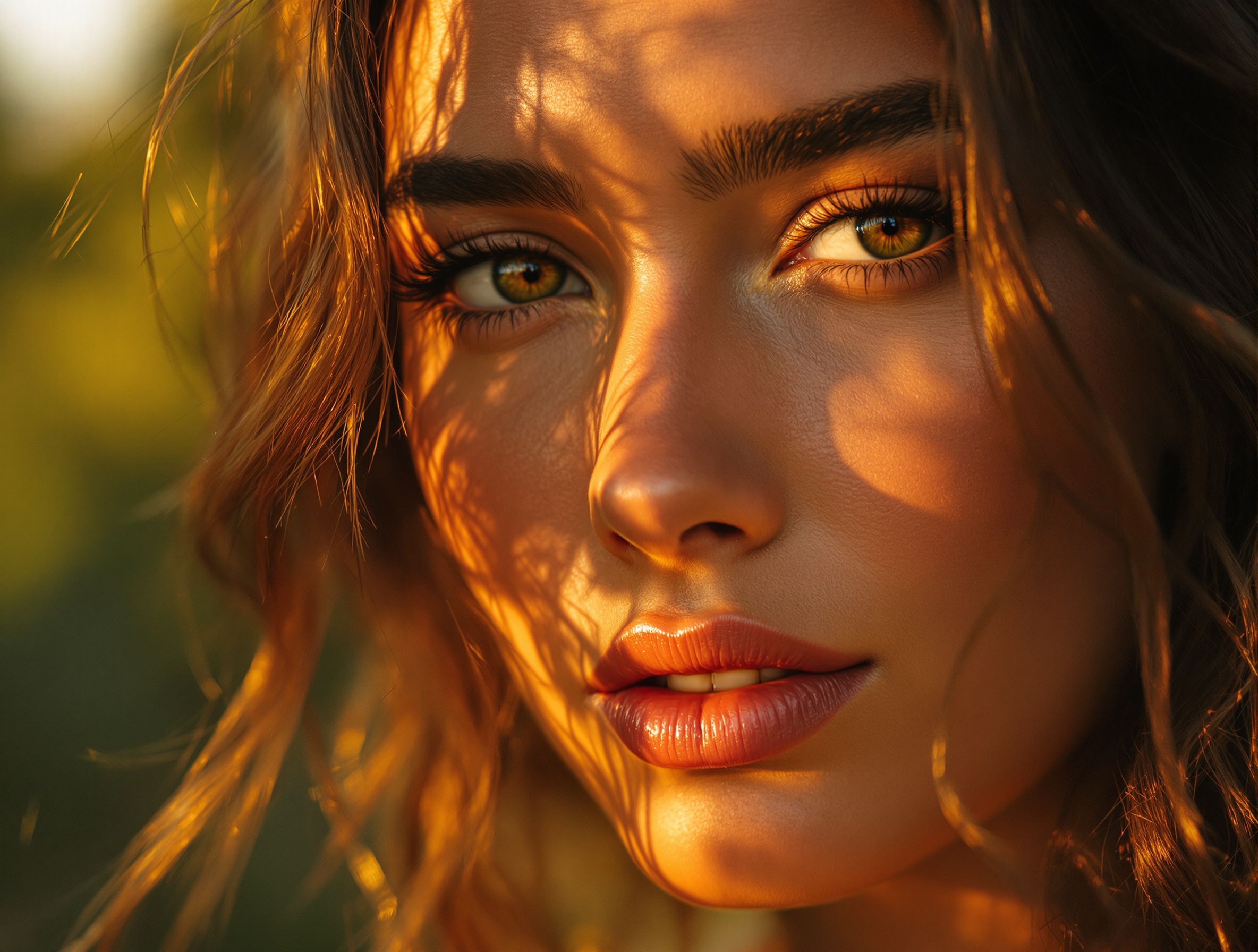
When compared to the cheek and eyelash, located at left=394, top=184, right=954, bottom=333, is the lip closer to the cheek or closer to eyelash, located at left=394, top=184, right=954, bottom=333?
the cheek

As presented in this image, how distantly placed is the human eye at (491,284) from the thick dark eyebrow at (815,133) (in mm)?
261

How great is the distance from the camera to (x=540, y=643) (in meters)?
1.23

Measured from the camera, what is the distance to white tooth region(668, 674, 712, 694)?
111 centimetres

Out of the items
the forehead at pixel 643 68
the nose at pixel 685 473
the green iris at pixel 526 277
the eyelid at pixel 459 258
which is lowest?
the nose at pixel 685 473

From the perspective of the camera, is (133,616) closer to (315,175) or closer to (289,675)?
(289,675)

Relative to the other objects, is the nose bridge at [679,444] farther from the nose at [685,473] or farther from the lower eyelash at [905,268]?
the lower eyelash at [905,268]

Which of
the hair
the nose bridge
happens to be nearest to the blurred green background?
the hair

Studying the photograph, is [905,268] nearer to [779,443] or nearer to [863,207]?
[863,207]

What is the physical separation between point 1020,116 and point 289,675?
127cm

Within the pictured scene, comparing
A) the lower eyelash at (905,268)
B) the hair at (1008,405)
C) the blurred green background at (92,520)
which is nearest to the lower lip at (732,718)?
the hair at (1008,405)

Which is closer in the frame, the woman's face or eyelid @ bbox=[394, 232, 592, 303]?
the woman's face

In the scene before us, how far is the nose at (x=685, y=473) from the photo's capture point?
38.0 inches

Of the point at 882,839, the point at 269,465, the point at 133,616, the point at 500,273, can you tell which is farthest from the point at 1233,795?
the point at 133,616

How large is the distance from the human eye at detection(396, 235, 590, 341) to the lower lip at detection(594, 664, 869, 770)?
1.52 ft
